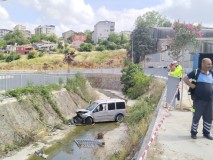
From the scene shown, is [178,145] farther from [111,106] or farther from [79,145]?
[111,106]

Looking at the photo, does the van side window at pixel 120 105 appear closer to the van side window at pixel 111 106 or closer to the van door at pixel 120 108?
the van door at pixel 120 108

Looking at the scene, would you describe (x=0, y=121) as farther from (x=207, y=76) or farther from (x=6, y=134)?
(x=207, y=76)

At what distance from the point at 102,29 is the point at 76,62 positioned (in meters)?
76.1

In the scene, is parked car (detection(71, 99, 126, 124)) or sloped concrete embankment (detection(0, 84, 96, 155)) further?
parked car (detection(71, 99, 126, 124))

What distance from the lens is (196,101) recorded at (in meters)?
8.68

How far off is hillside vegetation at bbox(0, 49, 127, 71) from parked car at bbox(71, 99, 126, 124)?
56.2 meters

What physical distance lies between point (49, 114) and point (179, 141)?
1600cm

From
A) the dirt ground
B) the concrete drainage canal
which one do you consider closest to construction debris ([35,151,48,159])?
Answer: the concrete drainage canal

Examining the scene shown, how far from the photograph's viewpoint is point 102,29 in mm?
160250

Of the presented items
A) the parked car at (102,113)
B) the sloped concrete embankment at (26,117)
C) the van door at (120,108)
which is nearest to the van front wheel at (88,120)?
the parked car at (102,113)

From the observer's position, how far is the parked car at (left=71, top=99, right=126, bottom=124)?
2458 cm

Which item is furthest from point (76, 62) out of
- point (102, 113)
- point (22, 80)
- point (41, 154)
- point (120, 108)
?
point (41, 154)

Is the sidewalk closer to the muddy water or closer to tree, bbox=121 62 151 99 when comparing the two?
the muddy water

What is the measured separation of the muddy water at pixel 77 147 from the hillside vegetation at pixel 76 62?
57884mm
